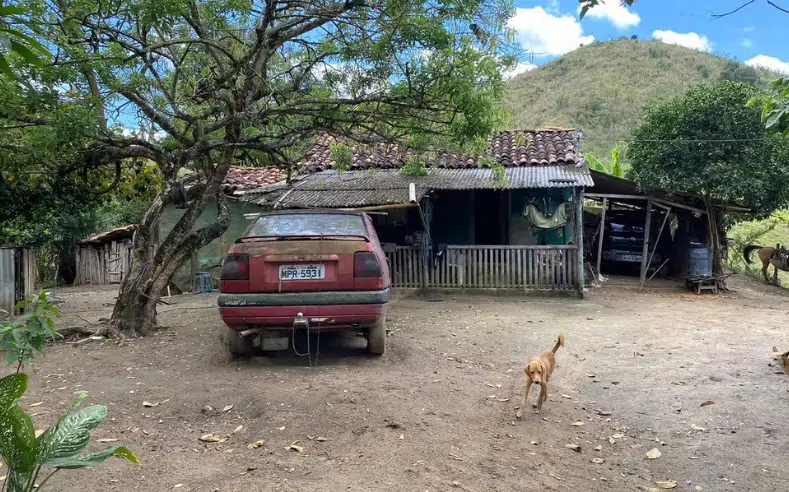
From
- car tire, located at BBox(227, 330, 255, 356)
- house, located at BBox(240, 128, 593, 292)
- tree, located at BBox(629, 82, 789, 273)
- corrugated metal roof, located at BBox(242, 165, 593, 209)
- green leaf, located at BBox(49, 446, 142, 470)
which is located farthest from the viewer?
tree, located at BBox(629, 82, 789, 273)

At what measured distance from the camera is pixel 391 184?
12.2 meters

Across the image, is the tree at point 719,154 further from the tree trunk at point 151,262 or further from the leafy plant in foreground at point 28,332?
the leafy plant in foreground at point 28,332

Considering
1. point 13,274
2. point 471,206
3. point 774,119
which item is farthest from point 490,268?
point 13,274

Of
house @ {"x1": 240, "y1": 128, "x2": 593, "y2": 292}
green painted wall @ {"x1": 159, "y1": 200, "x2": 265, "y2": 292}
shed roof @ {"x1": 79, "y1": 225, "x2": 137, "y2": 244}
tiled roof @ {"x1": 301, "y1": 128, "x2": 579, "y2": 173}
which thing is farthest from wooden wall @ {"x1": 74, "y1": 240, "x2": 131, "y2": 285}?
tiled roof @ {"x1": 301, "y1": 128, "x2": 579, "y2": 173}

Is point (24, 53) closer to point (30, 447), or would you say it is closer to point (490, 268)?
point (30, 447)

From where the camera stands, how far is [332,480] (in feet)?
10.1

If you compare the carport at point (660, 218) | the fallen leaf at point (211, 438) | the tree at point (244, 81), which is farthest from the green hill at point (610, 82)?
the fallen leaf at point (211, 438)

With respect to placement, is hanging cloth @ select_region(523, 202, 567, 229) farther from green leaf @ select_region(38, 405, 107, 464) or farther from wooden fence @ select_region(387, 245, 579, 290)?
green leaf @ select_region(38, 405, 107, 464)

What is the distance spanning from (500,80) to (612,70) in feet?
172

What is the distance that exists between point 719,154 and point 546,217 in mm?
4089

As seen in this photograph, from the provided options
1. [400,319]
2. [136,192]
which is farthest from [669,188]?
[136,192]

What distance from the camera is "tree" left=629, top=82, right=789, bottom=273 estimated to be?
12234mm

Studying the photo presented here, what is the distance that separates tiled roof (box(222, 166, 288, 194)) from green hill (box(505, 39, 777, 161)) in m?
20.3

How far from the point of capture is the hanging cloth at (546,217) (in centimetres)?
1210
